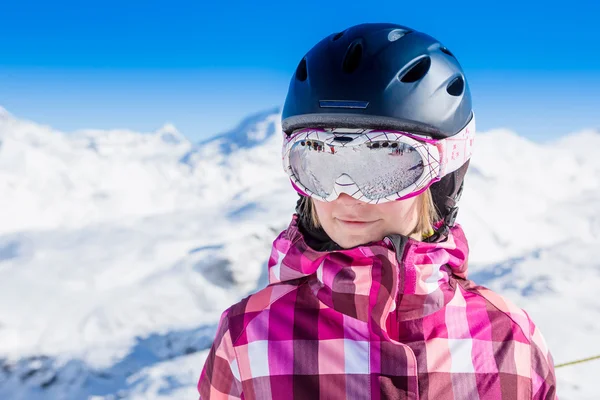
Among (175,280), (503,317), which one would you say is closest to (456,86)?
(503,317)

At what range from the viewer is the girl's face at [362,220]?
4.64ft

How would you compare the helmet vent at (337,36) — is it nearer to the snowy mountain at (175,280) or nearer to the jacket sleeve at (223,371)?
the jacket sleeve at (223,371)

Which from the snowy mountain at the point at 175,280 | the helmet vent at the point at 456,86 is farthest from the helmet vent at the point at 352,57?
the snowy mountain at the point at 175,280

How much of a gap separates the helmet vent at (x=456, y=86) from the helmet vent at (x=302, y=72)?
0.54m

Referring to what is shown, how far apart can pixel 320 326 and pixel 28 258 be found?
944cm

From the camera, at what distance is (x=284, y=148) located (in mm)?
1629

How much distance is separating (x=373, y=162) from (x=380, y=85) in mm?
261

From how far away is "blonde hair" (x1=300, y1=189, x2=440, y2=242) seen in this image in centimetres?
156

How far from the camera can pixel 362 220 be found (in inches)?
57.0

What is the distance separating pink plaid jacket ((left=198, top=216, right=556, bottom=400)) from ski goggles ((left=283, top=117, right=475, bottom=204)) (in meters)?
0.19

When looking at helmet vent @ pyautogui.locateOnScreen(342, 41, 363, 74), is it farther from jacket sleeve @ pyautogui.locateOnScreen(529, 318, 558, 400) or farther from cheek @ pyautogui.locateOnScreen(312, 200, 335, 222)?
jacket sleeve @ pyautogui.locateOnScreen(529, 318, 558, 400)

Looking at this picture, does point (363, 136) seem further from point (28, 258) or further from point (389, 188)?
point (28, 258)

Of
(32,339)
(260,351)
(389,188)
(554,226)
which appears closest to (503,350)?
(389,188)

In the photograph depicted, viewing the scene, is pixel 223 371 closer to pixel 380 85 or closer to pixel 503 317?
pixel 503 317
